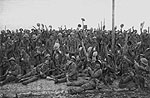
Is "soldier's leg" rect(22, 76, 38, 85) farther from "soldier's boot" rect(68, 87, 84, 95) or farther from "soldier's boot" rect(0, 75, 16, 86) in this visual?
"soldier's boot" rect(68, 87, 84, 95)

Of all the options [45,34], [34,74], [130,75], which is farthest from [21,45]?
[130,75]

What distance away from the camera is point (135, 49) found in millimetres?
5805

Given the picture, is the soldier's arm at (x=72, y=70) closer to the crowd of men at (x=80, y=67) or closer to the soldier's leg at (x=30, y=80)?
the crowd of men at (x=80, y=67)

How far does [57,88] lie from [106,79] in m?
1.01

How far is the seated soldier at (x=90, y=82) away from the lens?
450cm

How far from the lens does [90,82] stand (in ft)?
15.4

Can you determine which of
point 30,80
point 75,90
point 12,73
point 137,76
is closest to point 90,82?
point 75,90

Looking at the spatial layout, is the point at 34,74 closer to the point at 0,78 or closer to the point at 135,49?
the point at 0,78

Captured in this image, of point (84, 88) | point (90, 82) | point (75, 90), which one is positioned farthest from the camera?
point (90, 82)

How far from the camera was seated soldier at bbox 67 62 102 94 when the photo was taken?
4.50 m

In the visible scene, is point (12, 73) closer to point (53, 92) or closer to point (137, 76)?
point (53, 92)

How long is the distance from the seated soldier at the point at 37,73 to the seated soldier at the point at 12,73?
0.15 m

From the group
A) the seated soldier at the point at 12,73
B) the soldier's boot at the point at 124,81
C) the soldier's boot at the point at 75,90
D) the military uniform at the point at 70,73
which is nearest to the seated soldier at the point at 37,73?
the seated soldier at the point at 12,73

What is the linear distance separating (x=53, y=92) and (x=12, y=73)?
1179 millimetres
